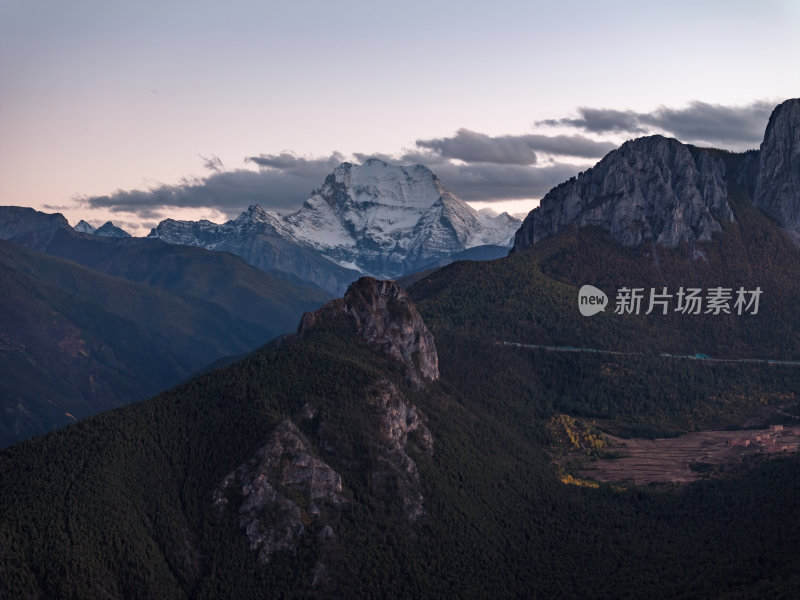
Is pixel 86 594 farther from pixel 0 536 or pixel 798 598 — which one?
pixel 798 598

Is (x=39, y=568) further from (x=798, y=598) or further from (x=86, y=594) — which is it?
(x=798, y=598)

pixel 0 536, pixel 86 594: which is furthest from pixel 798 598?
pixel 0 536

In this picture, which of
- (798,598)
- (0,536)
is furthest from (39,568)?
(798,598)

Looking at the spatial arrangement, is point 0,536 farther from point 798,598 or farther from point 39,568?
point 798,598

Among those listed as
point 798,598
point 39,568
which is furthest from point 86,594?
point 798,598
